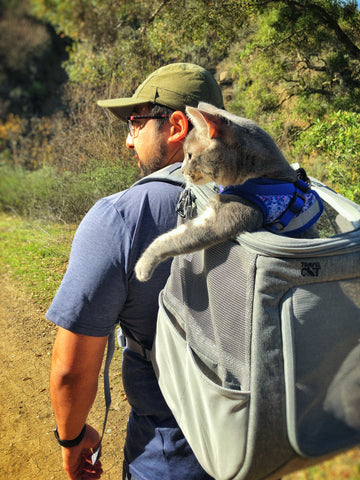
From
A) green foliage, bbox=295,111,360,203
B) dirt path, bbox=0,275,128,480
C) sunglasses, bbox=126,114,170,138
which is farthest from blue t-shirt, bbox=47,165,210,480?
green foliage, bbox=295,111,360,203

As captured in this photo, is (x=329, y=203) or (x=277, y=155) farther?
(x=277, y=155)

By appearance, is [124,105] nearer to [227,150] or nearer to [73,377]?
[227,150]

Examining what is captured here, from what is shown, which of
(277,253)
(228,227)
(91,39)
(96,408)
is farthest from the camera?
(91,39)

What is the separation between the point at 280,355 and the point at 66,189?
25.5 feet

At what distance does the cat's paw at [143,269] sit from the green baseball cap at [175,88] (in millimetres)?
767

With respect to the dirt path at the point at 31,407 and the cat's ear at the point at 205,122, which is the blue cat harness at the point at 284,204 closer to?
the cat's ear at the point at 205,122

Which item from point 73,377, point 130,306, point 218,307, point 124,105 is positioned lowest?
point 73,377

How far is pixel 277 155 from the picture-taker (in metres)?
1.75

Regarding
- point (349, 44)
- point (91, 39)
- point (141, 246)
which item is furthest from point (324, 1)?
point (141, 246)

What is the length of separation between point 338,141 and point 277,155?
3.80 metres

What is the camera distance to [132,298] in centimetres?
148

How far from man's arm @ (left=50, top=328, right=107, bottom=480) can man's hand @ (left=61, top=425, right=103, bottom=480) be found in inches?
2.0

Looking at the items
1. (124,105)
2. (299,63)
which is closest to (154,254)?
(124,105)

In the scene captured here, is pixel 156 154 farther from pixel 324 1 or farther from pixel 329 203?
pixel 324 1
